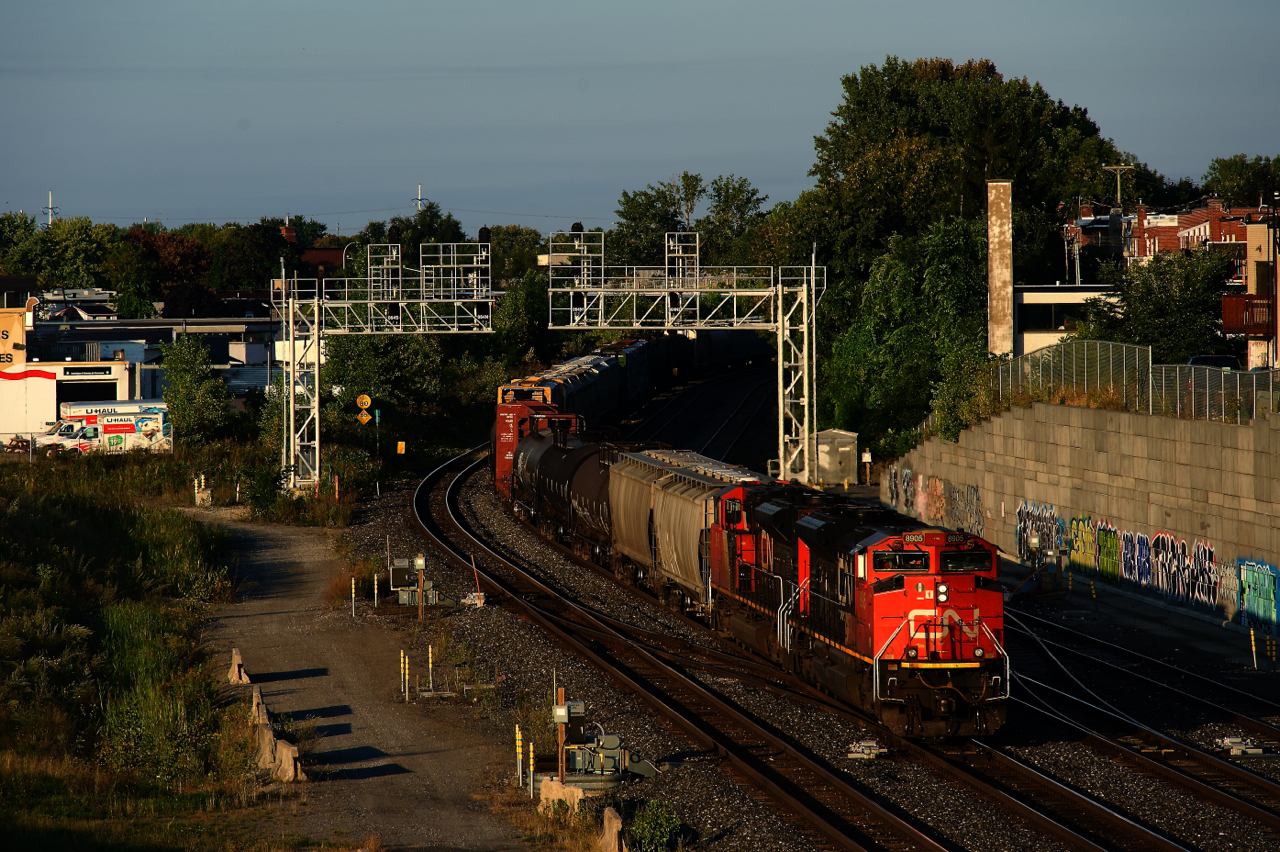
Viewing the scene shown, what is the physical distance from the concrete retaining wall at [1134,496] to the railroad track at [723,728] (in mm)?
14304

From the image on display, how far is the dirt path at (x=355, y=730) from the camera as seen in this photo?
1565cm

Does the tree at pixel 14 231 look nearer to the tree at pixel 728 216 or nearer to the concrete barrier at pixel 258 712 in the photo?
the tree at pixel 728 216

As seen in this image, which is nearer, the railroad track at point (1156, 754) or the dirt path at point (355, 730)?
the dirt path at point (355, 730)

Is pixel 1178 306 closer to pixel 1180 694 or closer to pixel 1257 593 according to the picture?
pixel 1257 593

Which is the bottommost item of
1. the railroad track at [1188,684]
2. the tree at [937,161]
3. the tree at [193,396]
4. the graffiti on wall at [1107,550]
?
the railroad track at [1188,684]

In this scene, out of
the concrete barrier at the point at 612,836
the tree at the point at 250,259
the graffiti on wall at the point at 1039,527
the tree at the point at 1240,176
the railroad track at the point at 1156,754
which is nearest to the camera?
the concrete barrier at the point at 612,836

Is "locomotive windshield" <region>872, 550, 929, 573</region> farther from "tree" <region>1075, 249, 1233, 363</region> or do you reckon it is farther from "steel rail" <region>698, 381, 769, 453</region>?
"steel rail" <region>698, 381, 769, 453</region>

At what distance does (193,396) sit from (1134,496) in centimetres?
4195

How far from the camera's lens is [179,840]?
15.3 metres

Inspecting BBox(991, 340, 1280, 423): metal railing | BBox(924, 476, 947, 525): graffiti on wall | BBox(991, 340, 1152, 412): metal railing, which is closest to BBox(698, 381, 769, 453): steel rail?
BBox(924, 476, 947, 525): graffiti on wall

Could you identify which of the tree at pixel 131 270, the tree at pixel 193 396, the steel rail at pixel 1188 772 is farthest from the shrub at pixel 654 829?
the tree at pixel 131 270

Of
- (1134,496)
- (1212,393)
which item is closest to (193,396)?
(1134,496)

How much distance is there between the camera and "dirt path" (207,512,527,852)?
51.3 feet

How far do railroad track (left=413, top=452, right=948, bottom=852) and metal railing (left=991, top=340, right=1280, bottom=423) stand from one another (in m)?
15.3
